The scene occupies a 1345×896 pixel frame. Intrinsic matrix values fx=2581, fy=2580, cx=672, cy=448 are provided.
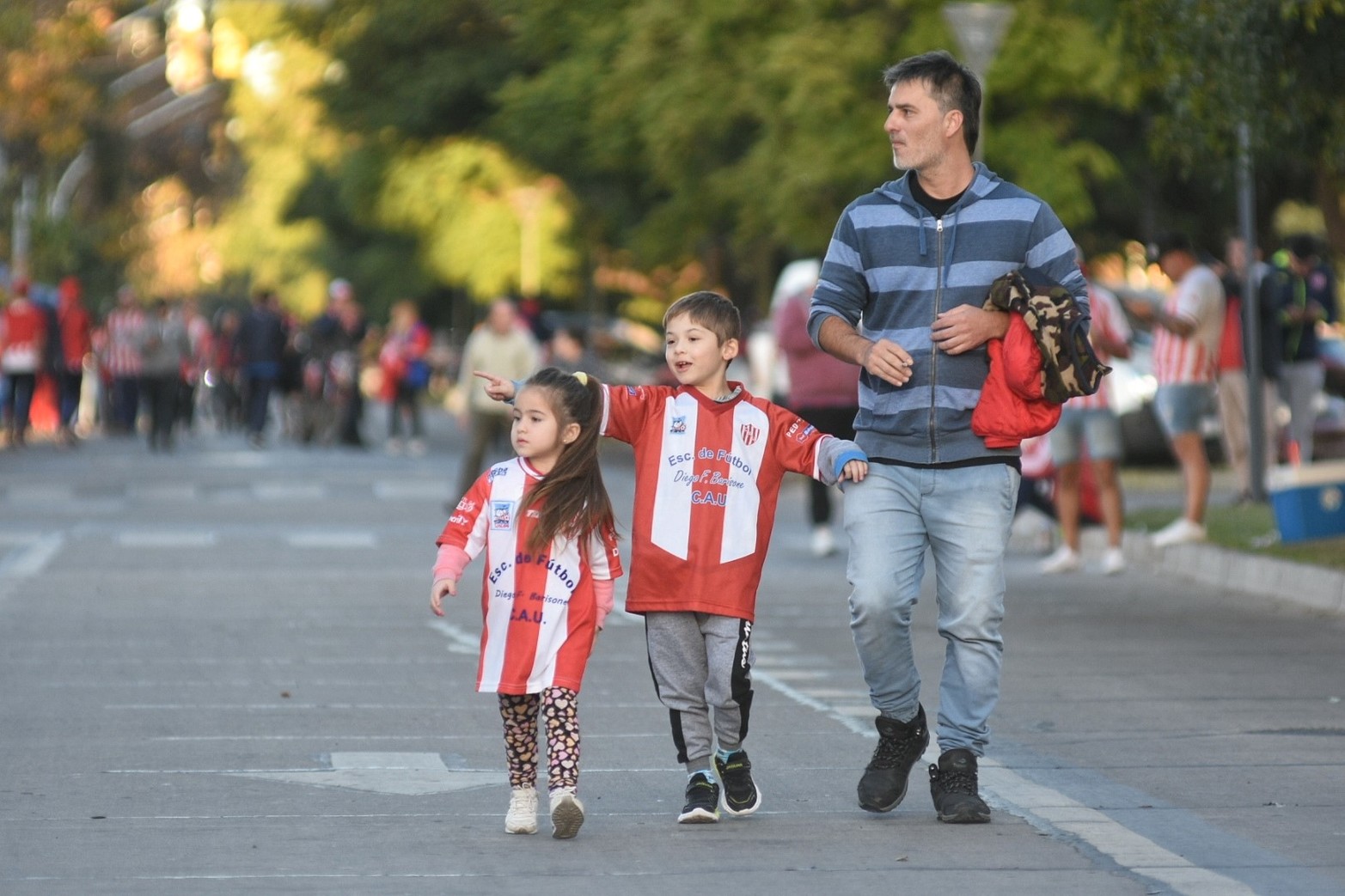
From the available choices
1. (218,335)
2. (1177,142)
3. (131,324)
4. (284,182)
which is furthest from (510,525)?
(284,182)

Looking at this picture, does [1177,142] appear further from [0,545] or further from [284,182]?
[284,182]

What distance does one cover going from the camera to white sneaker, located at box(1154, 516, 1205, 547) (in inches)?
615

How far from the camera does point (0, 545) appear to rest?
17.3 metres

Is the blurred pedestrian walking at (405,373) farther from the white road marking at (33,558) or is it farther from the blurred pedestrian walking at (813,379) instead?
the blurred pedestrian walking at (813,379)

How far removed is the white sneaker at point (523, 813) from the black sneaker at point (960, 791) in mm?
1096

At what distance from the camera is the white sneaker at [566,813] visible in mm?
6562

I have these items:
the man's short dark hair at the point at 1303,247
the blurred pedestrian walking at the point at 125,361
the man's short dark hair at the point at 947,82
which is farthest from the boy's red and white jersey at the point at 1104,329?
the blurred pedestrian walking at the point at 125,361

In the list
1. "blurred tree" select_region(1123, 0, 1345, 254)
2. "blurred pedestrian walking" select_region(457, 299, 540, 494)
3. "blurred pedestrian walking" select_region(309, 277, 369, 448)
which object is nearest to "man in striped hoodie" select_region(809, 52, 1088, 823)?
"blurred tree" select_region(1123, 0, 1345, 254)

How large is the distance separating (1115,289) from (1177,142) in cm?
1124

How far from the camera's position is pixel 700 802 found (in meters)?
6.86

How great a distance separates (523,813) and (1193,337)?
32.3 ft

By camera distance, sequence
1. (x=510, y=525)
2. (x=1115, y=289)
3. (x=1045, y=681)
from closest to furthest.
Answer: (x=510, y=525)
(x=1045, y=681)
(x=1115, y=289)

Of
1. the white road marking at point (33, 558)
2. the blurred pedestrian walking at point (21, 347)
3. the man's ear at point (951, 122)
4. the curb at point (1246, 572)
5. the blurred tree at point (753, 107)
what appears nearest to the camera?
the man's ear at point (951, 122)

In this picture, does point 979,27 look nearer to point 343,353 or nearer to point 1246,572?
point 1246,572
